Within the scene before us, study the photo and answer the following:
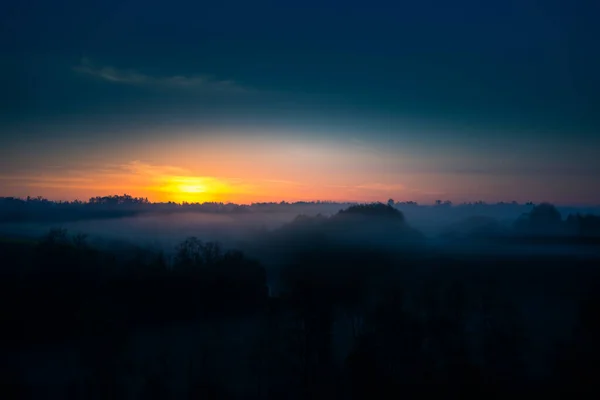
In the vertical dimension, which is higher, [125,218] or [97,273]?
[125,218]

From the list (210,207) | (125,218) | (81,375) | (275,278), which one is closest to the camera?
(81,375)

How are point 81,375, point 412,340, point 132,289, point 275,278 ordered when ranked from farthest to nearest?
1. point 275,278
2. point 132,289
3. point 412,340
4. point 81,375

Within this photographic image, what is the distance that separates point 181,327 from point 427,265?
32.1ft

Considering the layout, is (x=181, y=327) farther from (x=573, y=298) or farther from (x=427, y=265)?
(x=573, y=298)

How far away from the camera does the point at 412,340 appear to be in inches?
653

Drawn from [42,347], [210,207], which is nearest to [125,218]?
[210,207]

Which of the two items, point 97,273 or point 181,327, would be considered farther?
point 97,273

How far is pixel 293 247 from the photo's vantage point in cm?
2250

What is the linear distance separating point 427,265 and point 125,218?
49.2ft

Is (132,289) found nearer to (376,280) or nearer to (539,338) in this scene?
(376,280)

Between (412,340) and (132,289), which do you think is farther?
(132,289)

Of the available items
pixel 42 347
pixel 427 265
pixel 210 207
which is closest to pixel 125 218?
pixel 210 207

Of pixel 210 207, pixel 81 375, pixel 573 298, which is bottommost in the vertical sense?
pixel 81 375

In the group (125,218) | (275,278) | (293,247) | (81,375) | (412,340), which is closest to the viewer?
(81,375)
